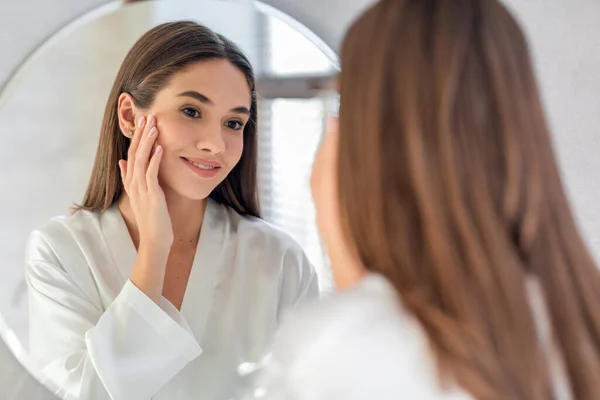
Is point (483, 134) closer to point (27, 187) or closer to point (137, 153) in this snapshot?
point (137, 153)

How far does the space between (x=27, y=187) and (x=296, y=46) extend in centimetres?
38

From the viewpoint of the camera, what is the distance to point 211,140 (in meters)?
0.84

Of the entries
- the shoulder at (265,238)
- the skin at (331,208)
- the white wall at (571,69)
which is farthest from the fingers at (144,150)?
the white wall at (571,69)

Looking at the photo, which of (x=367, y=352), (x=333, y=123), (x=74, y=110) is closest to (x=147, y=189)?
(x=74, y=110)

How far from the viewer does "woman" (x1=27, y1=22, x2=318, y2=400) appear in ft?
2.68

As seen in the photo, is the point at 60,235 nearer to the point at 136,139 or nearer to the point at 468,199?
the point at 136,139

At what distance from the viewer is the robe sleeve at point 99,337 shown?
81 cm

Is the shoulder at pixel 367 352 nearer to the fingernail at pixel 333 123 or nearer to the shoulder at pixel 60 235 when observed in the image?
the fingernail at pixel 333 123

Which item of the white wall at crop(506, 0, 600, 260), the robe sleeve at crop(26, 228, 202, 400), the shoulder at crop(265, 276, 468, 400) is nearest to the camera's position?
the shoulder at crop(265, 276, 468, 400)

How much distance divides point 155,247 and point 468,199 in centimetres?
42

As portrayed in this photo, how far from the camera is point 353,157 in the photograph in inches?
22.0

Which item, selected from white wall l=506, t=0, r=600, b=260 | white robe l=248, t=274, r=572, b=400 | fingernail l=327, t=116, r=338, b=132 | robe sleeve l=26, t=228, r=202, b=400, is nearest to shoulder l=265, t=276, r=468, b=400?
white robe l=248, t=274, r=572, b=400

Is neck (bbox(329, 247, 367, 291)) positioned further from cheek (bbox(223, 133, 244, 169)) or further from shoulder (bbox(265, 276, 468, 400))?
cheek (bbox(223, 133, 244, 169))

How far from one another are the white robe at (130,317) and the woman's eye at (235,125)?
0.09m
